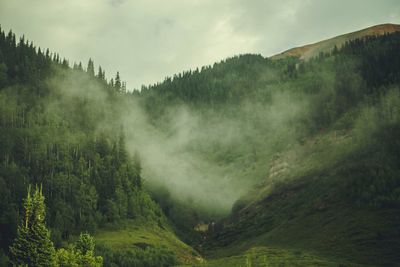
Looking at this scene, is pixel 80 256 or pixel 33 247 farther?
pixel 80 256

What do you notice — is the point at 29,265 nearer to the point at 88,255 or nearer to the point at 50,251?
the point at 50,251

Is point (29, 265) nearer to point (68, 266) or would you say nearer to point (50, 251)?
point (50, 251)

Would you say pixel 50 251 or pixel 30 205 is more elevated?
pixel 30 205

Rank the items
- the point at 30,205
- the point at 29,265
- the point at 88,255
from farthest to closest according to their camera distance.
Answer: the point at 88,255
the point at 30,205
the point at 29,265

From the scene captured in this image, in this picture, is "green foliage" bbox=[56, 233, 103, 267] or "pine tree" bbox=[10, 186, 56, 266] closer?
"pine tree" bbox=[10, 186, 56, 266]

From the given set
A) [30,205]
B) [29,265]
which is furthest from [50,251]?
[30,205]

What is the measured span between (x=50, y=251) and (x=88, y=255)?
67.8 feet

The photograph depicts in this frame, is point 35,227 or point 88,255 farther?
point 88,255

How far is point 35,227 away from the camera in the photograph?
124 meters

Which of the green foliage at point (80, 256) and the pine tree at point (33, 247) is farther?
the green foliage at point (80, 256)

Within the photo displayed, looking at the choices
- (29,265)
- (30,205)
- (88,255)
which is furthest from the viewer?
(88,255)

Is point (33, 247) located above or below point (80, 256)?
above

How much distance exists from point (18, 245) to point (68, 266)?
1568 centimetres

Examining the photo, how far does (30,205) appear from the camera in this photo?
425 feet
